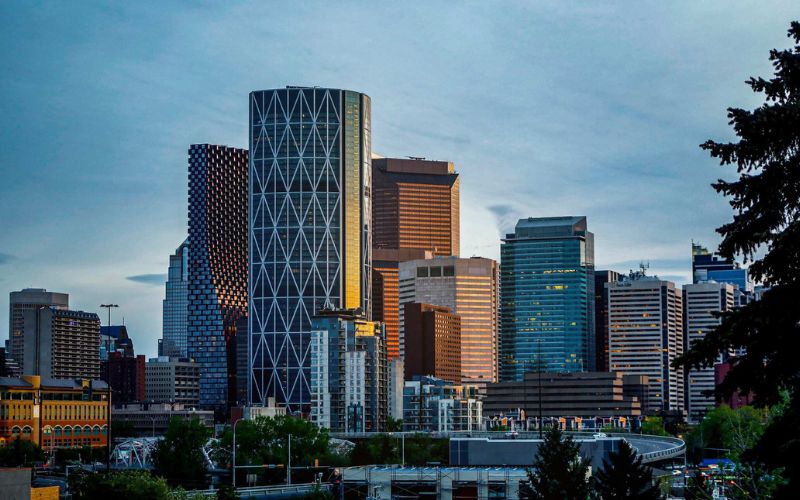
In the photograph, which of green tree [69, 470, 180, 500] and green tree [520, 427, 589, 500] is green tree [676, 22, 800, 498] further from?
green tree [69, 470, 180, 500]

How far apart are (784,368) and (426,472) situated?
119m

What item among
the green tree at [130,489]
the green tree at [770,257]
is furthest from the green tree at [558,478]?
the green tree at [770,257]

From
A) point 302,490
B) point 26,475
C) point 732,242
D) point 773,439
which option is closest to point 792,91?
point 732,242

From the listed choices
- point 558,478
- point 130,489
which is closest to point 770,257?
point 558,478

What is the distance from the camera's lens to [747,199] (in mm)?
26781

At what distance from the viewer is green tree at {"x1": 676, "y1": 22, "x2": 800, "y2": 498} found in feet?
→ 84.3

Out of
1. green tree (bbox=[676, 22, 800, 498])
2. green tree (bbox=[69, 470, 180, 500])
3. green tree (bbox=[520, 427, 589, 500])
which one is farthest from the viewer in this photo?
green tree (bbox=[69, 470, 180, 500])

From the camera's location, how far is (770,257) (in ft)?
86.0

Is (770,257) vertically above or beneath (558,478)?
above

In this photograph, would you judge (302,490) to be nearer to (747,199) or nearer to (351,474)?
(351,474)

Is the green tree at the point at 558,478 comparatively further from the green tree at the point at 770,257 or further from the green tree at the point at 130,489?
the green tree at the point at 770,257

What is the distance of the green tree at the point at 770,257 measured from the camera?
2570 cm

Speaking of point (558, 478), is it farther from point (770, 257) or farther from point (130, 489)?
point (770, 257)

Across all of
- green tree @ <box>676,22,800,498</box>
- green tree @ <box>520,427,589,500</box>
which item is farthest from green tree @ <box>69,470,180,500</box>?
green tree @ <box>676,22,800,498</box>
